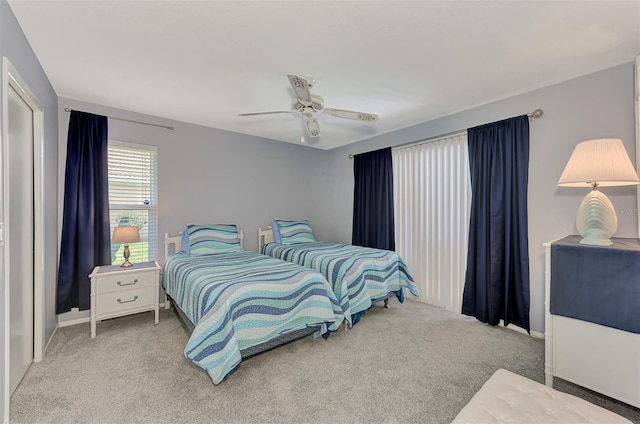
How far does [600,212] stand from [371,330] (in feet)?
6.77

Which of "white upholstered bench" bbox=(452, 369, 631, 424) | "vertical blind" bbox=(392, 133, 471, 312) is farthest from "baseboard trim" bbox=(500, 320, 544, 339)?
"white upholstered bench" bbox=(452, 369, 631, 424)

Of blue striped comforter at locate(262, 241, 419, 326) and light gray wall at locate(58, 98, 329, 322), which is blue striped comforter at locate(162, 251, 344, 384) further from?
light gray wall at locate(58, 98, 329, 322)

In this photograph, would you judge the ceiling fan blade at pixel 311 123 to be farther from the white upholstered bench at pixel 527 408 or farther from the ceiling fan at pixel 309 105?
the white upholstered bench at pixel 527 408

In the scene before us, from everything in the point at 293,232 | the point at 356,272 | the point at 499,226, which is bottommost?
the point at 356,272

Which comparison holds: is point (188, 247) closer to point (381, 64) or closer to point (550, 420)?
point (381, 64)

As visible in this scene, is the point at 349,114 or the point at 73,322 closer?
the point at 349,114

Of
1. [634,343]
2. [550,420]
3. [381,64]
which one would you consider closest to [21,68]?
[381,64]

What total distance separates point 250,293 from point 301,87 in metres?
1.57

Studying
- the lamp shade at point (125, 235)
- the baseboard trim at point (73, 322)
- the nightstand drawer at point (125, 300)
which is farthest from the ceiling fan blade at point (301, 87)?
the baseboard trim at point (73, 322)

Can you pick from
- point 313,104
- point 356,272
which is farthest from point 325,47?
point 356,272

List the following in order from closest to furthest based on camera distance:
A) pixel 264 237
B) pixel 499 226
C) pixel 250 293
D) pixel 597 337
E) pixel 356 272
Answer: pixel 597 337
pixel 250 293
pixel 499 226
pixel 356 272
pixel 264 237

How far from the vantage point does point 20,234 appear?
6.65 ft

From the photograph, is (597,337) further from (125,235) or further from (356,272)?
(125,235)

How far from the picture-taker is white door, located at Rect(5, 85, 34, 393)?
1.85 meters
